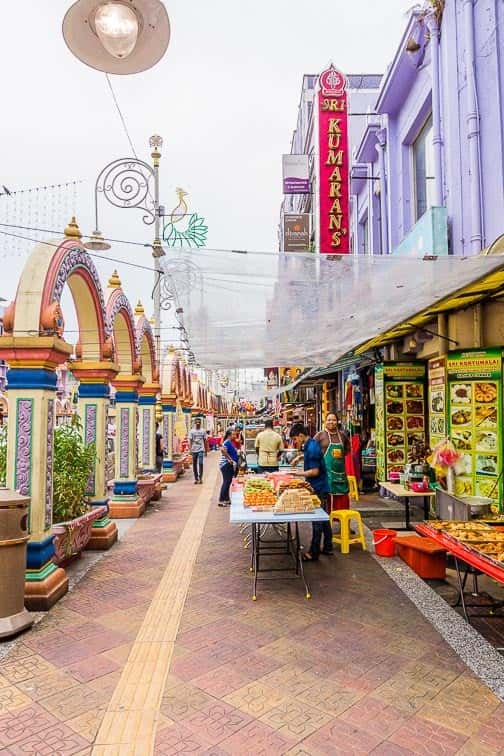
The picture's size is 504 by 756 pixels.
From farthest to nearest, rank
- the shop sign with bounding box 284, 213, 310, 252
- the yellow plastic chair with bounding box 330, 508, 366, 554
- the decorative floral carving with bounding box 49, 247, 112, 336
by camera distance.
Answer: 1. the shop sign with bounding box 284, 213, 310, 252
2. the yellow plastic chair with bounding box 330, 508, 366, 554
3. the decorative floral carving with bounding box 49, 247, 112, 336

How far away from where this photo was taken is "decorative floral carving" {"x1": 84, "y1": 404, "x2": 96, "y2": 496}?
8.20 m

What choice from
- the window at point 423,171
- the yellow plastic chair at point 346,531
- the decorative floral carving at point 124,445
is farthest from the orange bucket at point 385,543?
the window at point 423,171

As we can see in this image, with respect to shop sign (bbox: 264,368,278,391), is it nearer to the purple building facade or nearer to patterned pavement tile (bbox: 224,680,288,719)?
the purple building facade

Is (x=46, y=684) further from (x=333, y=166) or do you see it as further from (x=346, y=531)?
(x=333, y=166)

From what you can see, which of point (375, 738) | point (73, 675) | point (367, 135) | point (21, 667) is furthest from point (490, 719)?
point (367, 135)

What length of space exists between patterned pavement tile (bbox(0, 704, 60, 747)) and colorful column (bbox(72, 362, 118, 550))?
4596mm

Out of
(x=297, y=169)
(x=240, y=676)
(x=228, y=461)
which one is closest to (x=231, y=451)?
(x=228, y=461)

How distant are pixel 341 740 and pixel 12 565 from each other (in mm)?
3260

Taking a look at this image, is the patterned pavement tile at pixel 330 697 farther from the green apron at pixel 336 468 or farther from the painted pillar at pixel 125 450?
the painted pillar at pixel 125 450

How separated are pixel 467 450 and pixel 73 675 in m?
5.92

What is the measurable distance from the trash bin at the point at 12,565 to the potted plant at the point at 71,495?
1329mm

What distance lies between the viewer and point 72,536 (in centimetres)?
684

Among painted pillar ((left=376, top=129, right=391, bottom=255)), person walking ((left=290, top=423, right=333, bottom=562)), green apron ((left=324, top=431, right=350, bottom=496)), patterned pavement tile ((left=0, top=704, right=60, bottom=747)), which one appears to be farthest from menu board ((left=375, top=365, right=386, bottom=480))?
patterned pavement tile ((left=0, top=704, right=60, bottom=747))

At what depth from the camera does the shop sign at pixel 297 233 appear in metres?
15.9
